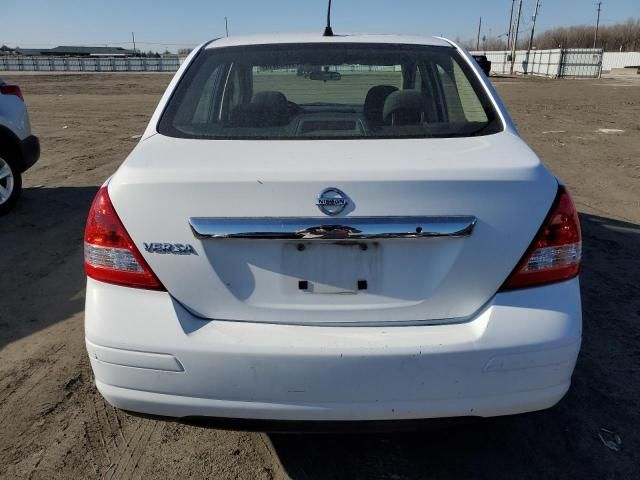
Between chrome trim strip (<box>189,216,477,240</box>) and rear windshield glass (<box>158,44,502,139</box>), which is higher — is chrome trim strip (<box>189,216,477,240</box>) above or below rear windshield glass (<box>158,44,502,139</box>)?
below

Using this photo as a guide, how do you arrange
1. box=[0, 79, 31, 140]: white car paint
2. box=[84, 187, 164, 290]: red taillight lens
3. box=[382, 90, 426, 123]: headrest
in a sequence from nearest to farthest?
1. box=[84, 187, 164, 290]: red taillight lens
2. box=[382, 90, 426, 123]: headrest
3. box=[0, 79, 31, 140]: white car paint

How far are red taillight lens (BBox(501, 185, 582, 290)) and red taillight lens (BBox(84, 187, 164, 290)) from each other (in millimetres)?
1202

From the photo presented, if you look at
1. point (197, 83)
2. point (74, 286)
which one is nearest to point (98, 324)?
point (197, 83)

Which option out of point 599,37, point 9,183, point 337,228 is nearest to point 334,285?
point 337,228

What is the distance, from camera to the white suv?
19.3ft

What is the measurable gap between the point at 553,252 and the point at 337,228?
2.44 ft

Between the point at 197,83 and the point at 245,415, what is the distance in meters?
1.60

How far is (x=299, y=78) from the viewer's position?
3.11m

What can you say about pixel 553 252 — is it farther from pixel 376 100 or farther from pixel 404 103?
pixel 376 100

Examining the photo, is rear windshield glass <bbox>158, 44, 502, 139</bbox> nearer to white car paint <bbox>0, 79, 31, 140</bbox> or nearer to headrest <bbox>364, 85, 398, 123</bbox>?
headrest <bbox>364, 85, 398, 123</bbox>

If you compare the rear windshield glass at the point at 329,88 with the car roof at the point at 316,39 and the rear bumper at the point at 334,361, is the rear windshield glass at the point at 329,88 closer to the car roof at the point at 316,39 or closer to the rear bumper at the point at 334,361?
the car roof at the point at 316,39

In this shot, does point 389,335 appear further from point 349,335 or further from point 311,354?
point 311,354

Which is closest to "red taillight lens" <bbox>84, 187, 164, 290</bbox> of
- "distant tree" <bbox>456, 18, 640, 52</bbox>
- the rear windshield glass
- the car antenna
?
the rear windshield glass

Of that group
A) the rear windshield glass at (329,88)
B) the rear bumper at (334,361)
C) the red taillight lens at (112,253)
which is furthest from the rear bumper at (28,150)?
the rear bumper at (334,361)
